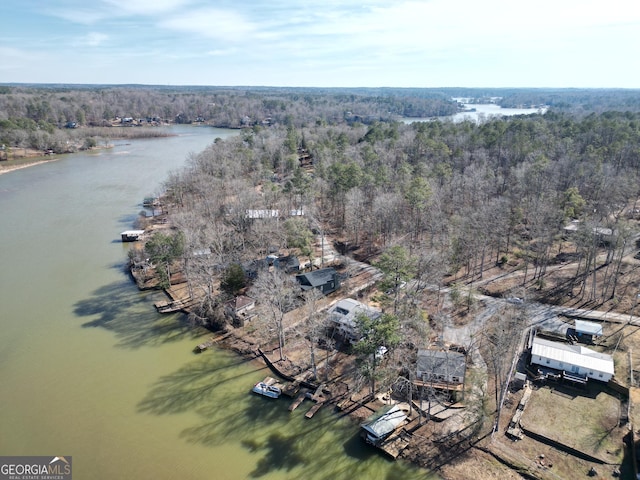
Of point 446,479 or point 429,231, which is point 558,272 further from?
point 446,479

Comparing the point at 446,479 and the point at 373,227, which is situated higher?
the point at 373,227

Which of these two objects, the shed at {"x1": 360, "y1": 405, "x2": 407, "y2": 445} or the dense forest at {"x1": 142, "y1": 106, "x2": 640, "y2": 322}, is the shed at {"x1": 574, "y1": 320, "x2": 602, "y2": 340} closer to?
the dense forest at {"x1": 142, "y1": 106, "x2": 640, "y2": 322}

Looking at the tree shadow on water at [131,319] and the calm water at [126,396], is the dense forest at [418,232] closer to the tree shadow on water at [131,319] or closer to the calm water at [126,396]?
the tree shadow on water at [131,319]

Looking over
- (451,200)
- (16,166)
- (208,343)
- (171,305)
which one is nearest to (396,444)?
(208,343)

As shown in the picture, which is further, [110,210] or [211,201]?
[110,210]

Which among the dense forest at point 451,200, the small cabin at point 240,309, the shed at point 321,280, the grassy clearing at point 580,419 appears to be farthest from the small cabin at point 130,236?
the grassy clearing at point 580,419

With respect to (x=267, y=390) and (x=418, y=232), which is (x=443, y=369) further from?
(x=418, y=232)

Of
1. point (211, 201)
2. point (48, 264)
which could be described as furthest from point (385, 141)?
point (48, 264)
